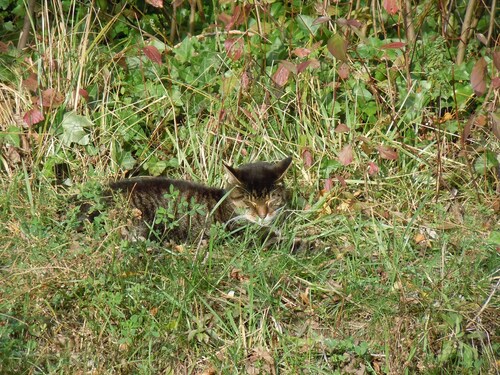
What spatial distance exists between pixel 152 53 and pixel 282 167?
1.21m

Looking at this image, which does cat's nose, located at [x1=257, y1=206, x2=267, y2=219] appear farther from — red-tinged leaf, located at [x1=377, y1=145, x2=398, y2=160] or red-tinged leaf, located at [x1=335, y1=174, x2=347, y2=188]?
red-tinged leaf, located at [x1=377, y1=145, x2=398, y2=160]

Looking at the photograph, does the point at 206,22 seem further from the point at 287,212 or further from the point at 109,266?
the point at 109,266

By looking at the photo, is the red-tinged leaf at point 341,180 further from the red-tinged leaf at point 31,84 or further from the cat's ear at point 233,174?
the red-tinged leaf at point 31,84

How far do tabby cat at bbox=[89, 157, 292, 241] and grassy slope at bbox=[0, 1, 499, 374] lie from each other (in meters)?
0.25

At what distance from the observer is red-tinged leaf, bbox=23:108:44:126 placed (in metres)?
6.22

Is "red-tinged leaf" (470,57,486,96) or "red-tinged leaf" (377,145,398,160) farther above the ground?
"red-tinged leaf" (470,57,486,96)

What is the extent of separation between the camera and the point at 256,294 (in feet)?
16.7

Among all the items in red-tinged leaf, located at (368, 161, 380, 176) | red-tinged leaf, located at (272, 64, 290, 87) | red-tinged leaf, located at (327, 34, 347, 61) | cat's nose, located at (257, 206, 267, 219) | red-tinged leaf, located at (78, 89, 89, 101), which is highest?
red-tinged leaf, located at (327, 34, 347, 61)

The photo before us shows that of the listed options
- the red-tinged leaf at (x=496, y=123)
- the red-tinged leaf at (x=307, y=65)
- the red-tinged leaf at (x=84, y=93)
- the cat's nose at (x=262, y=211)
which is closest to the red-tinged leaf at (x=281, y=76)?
the red-tinged leaf at (x=307, y=65)

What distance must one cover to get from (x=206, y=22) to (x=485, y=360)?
367cm

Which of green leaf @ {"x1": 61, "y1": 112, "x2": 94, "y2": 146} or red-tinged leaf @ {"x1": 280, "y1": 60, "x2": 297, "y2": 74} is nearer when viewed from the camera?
red-tinged leaf @ {"x1": 280, "y1": 60, "x2": 297, "y2": 74}

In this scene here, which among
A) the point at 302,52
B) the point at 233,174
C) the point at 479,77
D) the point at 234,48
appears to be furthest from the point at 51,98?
the point at 479,77

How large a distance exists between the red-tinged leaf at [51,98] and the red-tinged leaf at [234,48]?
48.0 inches

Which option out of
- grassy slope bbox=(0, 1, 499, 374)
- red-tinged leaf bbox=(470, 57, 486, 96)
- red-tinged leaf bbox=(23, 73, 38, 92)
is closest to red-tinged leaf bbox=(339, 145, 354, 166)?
grassy slope bbox=(0, 1, 499, 374)
